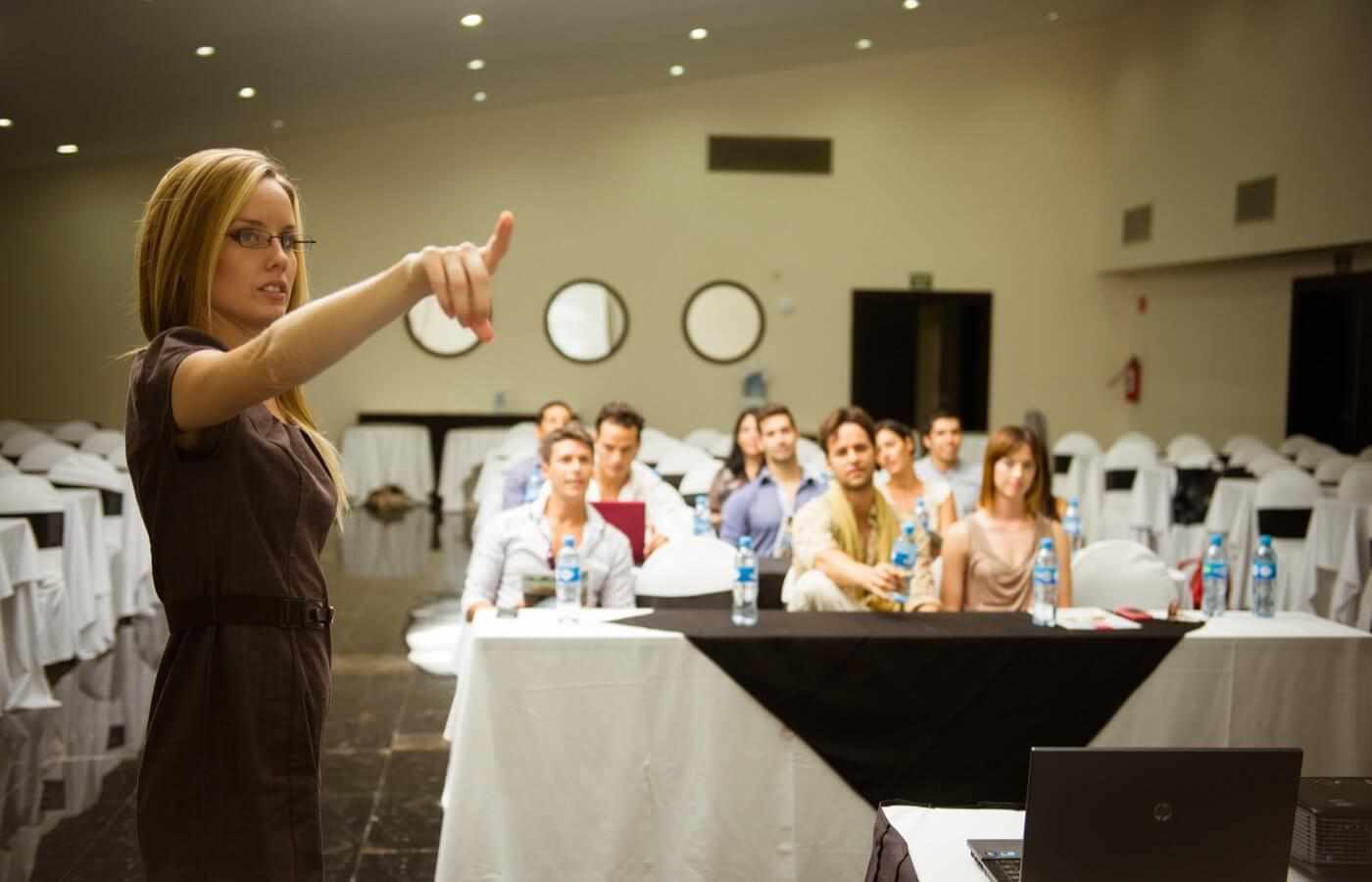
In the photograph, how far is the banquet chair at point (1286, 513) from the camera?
6.94 m

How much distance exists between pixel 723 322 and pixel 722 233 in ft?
3.25

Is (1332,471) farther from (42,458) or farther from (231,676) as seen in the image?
(231,676)

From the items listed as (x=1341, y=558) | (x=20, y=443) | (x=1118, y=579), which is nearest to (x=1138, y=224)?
(x=1341, y=558)

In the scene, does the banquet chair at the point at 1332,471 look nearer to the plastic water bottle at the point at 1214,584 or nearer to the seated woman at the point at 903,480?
the seated woman at the point at 903,480

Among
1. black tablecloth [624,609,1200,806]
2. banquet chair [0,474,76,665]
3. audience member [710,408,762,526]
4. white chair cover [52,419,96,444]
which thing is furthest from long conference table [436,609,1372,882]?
white chair cover [52,419,96,444]

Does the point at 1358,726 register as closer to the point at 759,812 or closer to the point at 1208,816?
the point at 759,812

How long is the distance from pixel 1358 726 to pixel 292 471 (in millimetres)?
3347

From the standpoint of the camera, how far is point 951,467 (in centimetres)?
723

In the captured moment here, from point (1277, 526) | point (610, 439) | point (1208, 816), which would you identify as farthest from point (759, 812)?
point (1277, 526)

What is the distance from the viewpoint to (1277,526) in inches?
276

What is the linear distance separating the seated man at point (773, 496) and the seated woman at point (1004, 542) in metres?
1.29

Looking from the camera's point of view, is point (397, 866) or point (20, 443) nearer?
point (397, 866)

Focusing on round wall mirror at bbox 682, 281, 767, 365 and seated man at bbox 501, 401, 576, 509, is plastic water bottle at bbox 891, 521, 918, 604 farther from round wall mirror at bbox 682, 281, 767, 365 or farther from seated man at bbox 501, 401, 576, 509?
round wall mirror at bbox 682, 281, 767, 365

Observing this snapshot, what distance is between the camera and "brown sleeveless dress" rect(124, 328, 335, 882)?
4.32 feet
